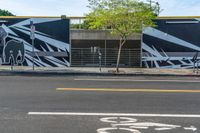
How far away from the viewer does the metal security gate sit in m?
26.4

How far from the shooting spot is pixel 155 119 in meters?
7.96

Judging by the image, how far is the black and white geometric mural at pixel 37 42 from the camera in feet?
87.0

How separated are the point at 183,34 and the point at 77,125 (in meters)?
19.6

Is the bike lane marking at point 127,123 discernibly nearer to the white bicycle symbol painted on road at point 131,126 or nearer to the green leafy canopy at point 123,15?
the white bicycle symbol painted on road at point 131,126

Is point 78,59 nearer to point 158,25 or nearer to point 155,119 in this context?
point 158,25

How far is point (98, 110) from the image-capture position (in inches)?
350

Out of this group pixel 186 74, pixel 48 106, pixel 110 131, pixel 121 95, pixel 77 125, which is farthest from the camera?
pixel 186 74

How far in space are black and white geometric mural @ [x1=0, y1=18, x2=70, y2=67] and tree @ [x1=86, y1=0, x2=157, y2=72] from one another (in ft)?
14.2

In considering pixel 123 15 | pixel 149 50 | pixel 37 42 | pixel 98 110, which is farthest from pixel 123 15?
pixel 98 110

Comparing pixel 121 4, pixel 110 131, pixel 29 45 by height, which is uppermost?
pixel 121 4

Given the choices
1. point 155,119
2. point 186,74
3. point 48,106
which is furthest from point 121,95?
point 186,74

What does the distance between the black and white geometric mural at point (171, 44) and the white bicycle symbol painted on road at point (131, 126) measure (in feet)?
60.0

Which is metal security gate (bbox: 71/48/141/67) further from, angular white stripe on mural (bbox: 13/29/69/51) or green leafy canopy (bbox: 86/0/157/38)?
green leafy canopy (bbox: 86/0/157/38)

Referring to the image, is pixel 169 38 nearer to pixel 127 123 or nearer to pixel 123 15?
pixel 123 15
